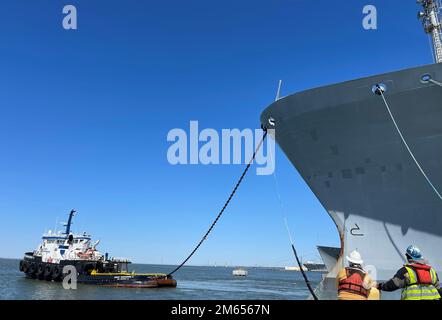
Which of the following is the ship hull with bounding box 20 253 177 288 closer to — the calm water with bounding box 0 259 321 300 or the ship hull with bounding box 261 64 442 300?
the calm water with bounding box 0 259 321 300

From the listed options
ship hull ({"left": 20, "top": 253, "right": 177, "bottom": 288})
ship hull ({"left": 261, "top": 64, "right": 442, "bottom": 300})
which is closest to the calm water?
ship hull ({"left": 20, "top": 253, "right": 177, "bottom": 288})

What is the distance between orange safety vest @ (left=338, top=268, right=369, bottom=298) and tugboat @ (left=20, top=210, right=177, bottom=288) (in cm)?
3596

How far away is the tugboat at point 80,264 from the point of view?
37969mm

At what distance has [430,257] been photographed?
33.8 feet

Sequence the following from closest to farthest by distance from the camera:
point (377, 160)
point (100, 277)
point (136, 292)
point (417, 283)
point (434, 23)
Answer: point (417, 283), point (377, 160), point (434, 23), point (136, 292), point (100, 277)

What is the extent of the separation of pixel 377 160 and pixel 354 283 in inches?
323

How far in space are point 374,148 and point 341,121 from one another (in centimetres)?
131

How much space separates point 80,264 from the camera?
130 feet

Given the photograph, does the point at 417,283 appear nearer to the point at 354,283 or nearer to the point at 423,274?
the point at 423,274

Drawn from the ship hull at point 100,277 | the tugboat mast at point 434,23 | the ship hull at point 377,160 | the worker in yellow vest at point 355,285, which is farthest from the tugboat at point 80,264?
the worker in yellow vest at point 355,285

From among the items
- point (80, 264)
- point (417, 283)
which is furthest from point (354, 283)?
point (80, 264)

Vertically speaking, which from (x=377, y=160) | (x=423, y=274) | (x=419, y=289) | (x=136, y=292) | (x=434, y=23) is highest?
(x=434, y=23)

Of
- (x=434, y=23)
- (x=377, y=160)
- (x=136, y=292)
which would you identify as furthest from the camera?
(x=136, y=292)
